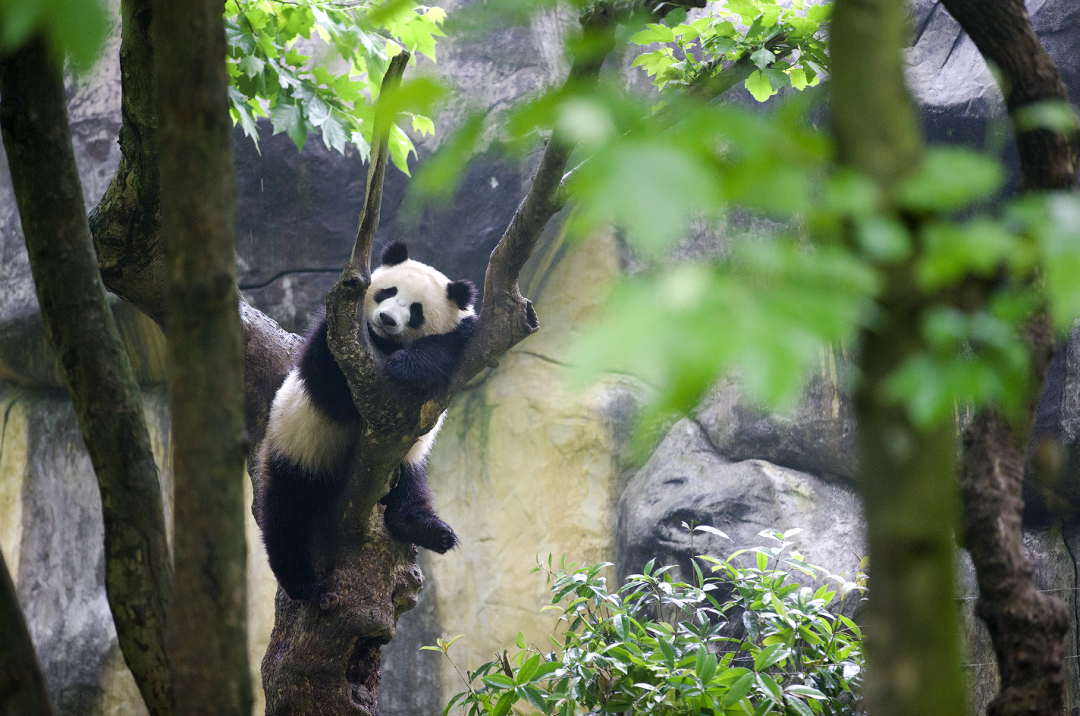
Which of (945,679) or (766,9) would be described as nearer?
(945,679)

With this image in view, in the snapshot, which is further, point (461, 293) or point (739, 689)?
point (461, 293)

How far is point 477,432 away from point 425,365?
10.9 feet

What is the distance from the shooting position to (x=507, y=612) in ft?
20.0

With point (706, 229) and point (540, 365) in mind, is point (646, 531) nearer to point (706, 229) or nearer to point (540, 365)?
point (540, 365)

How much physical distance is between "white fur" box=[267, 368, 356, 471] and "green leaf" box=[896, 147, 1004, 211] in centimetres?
310

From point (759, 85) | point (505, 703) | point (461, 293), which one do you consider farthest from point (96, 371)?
point (461, 293)

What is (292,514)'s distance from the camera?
11.7 ft

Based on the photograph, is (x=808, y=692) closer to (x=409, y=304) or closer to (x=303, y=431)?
(x=303, y=431)

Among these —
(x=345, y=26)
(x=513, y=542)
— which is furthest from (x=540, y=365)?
(x=345, y=26)

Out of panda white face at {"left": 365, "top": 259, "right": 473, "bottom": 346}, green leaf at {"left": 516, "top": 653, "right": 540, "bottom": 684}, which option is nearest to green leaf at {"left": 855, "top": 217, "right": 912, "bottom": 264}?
green leaf at {"left": 516, "top": 653, "right": 540, "bottom": 684}

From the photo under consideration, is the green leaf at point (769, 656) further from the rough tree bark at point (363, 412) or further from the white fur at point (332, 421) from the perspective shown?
the white fur at point (332, 421)

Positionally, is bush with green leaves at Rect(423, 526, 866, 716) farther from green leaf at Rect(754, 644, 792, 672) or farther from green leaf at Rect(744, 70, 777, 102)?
green leaf at Rect(744, 70, 777, 102)

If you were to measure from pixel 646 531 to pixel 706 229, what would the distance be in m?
2.36

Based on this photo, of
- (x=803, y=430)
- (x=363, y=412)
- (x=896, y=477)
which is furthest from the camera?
(x=803, y=430)
